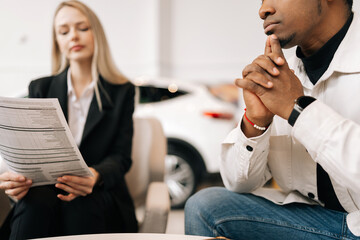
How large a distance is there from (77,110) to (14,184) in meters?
0.45

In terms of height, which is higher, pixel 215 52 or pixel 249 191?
pixel 249 191

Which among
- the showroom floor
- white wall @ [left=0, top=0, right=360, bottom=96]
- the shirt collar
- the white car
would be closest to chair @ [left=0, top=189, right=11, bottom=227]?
the shirt collar

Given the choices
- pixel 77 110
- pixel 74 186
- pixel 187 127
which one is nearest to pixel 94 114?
pixel 77 110

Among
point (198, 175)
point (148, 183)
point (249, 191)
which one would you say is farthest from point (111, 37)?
point (249, 191)

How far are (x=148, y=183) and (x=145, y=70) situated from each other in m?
5.55

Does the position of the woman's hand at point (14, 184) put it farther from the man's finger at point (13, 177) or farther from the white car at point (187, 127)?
the white car at point (187, 127)

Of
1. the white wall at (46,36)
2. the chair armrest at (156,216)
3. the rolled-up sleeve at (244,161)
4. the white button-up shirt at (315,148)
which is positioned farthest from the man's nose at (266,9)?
the white wall at (46,36)

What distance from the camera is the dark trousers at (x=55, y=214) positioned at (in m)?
1.02

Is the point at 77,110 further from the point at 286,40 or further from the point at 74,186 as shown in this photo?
the point at 286,40

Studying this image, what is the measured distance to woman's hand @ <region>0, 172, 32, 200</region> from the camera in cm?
100

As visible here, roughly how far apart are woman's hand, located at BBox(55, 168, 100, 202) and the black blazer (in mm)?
115

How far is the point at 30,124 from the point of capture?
34.9 inches

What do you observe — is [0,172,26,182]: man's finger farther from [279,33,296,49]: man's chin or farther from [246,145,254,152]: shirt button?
[279,33,296,49]: man's chin

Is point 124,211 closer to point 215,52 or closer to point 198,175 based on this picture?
point 198,175
